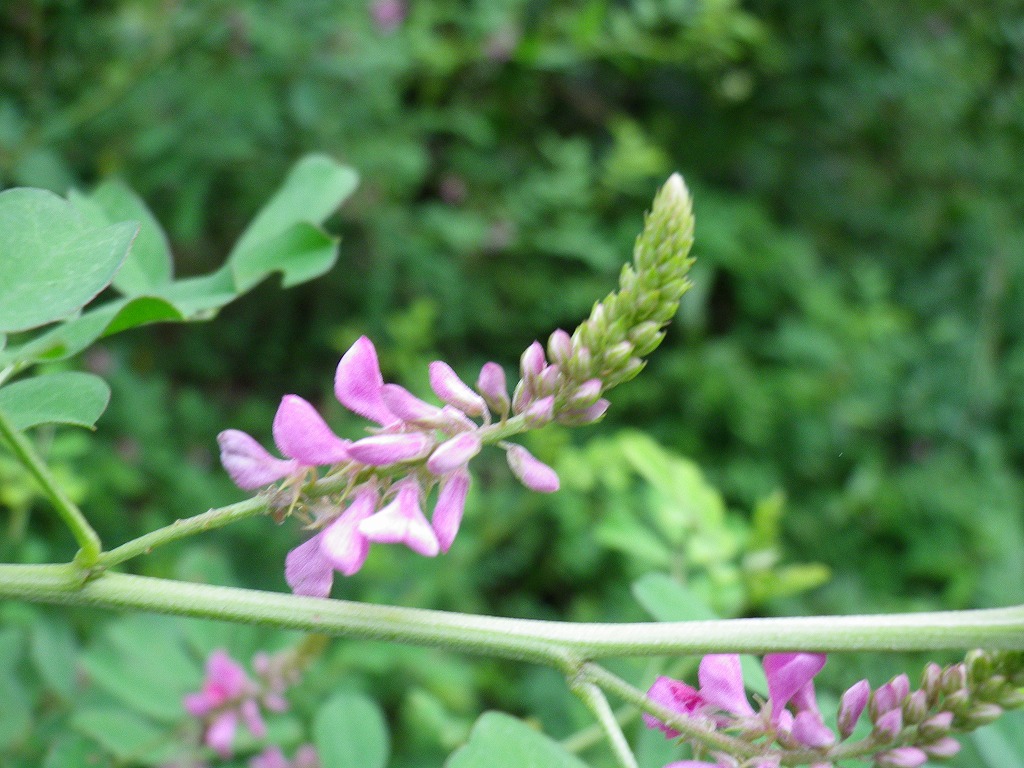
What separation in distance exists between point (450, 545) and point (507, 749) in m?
0.14

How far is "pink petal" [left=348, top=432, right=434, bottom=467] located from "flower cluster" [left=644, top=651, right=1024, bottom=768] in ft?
0.79

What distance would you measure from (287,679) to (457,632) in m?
0.81

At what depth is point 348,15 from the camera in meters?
2.28

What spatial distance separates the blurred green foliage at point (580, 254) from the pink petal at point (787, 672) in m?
1.18

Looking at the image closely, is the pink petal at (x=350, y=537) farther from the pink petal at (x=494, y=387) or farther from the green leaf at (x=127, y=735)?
the green leaf at (x=127, y=735)

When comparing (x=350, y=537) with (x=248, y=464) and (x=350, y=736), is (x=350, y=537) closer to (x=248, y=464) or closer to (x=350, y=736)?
(x=248, y=464)

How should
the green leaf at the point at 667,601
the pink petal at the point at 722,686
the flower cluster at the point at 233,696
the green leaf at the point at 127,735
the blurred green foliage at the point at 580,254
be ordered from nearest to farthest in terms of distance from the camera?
the pink petal at the point at 722,686, the green leaf at the point at 667,601, the green leaf at the point at 127,735, the flower cluster at the point at 233,696, the blurred green foliage at the point at 580,254

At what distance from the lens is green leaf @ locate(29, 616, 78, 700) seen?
1332 mm

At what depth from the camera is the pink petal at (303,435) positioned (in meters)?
0.61

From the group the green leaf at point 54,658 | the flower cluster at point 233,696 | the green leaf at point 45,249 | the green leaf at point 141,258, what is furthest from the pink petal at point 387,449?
the green leaf at point 54,658

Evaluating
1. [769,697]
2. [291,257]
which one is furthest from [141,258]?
[769,697]

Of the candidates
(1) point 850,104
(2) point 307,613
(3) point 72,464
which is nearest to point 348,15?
(3) point 72,464

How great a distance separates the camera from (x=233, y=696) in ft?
4.19

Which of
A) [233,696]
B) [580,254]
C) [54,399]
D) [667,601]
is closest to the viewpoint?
[54,399]
